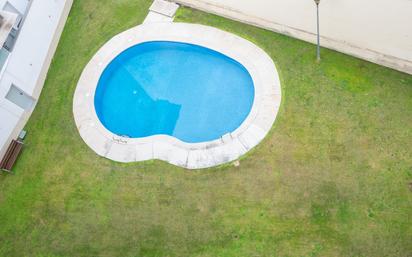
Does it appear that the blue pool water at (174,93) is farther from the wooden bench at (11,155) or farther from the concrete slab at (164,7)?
the wooden bench at (11,155)

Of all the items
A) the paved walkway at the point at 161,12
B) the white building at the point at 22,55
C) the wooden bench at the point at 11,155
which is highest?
the paved walkway at the point at 161,12

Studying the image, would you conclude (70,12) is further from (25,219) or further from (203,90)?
(25,219)

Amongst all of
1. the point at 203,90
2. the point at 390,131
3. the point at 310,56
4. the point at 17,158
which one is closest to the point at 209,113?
the point at 203,90

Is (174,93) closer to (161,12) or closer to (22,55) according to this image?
(161,12)

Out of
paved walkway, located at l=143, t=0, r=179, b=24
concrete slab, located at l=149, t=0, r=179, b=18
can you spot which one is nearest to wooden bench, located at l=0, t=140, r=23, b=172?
paved walkway, located at l=143, t=0, r=179, b=24

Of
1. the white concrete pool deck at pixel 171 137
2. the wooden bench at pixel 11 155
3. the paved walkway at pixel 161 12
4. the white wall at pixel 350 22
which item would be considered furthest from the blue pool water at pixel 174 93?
the wooden bench at pixel 11 155
